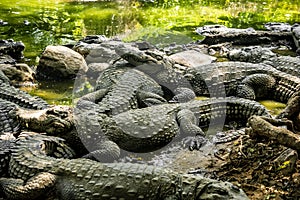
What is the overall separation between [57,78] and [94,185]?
14.2 feet

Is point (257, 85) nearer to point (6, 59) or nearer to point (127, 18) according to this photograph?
point (6, 59)

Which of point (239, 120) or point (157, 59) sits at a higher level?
point (157, 59)

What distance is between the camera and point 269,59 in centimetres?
870

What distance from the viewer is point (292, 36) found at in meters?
11.3

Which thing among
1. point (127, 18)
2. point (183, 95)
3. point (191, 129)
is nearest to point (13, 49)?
point (183, 95)

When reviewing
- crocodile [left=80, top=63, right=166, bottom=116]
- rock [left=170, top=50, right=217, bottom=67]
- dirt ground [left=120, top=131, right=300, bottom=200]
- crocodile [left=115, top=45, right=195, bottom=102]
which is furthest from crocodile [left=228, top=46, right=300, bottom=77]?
dirt ground [left=120, top=131, right=300, bottom=200]

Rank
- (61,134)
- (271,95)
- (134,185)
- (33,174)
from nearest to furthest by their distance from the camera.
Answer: (134,185) < (33,174) < (61,134) < (271,95)

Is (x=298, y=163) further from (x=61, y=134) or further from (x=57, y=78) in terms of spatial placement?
(x=57, y=78)

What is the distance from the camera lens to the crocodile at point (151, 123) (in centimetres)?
539

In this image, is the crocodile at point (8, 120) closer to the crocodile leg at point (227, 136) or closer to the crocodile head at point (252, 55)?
the crocodile leg at point (227, 136)

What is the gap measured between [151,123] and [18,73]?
3.48 m

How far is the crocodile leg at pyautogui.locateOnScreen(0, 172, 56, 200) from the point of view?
169 inches

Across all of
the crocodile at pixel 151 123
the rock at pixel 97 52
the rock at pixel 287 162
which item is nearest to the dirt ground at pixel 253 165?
the rock at pixel 287 162

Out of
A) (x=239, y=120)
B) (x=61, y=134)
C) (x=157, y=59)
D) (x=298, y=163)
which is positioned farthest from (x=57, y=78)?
(x=298, y=163)
